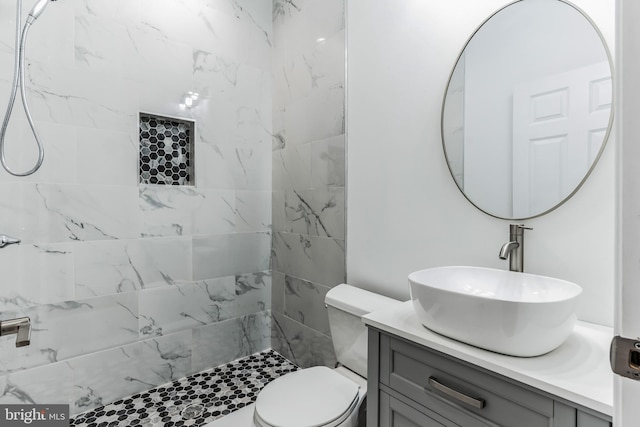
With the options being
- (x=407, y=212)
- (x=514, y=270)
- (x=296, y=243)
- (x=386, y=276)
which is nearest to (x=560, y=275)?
(x=514, y=270)

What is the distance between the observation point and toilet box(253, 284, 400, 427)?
1.25 meters

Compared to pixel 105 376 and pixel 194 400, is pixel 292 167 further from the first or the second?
pixel 105 376

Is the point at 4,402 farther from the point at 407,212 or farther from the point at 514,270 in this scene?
the point at 514,270

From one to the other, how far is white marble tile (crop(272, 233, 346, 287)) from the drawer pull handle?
1.01 metres

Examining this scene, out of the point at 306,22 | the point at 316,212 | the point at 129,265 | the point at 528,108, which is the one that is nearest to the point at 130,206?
the point at 129,265

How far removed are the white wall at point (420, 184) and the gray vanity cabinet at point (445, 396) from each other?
0.46 m

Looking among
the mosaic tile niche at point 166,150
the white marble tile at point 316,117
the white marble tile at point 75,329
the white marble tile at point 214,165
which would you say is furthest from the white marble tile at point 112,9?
the white marble tile at point 75,329

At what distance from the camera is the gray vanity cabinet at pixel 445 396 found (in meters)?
0.76

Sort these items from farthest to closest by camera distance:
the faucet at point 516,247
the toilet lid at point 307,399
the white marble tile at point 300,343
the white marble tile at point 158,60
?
the white marble tile at point 300,343
the white marble tile at point 158,60
the toilet lid at point 307,399
the faucet at point 516,247

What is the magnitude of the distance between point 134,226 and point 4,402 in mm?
992

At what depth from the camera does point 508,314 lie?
812 mm

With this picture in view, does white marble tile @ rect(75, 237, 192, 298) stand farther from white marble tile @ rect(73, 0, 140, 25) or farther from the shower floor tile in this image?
white marble tile @ rect(73, 0, 140, 25)

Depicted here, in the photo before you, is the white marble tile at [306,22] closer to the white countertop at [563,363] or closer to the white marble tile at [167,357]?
the white countertop at [563,363]

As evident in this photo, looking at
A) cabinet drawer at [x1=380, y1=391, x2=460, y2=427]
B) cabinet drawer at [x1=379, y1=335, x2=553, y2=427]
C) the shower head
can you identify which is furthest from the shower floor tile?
the shower head
